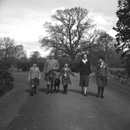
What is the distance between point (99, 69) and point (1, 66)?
4824 millimetres

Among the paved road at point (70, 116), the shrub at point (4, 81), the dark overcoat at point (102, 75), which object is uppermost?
the dark overcoat at point (102, 75)

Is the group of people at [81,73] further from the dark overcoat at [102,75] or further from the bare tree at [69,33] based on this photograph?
the bare tree at [69,33]

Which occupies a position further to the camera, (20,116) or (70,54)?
(70,54)

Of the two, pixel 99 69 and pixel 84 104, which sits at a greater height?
pixel 99 69

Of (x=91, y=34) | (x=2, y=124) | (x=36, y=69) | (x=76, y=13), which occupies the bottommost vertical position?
(x=2, y=124)

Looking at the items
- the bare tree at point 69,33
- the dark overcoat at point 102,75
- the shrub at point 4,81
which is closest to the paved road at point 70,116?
the dark overcoat at point 102,75

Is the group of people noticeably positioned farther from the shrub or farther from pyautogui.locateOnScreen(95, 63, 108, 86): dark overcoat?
the shrub

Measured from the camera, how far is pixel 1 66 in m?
10.7

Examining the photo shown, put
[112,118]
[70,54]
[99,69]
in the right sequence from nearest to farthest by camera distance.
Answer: [112,118] → [99,69] → [70,54]

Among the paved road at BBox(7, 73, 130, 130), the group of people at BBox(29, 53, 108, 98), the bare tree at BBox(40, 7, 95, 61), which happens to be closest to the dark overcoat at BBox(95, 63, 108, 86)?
the group of people at BBox(29, 53, 108, 98)

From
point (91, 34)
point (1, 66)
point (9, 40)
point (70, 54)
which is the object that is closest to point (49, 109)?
point (1, 66)

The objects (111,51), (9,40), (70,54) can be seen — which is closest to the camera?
(70,54)

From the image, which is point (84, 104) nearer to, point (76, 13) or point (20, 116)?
point (20, 116)

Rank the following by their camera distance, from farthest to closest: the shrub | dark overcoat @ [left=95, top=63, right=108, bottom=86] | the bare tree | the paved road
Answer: the bare tree → the shrub → dark overcoat @ [left=95, top=63, right=108, bottom=86] → the paved road
